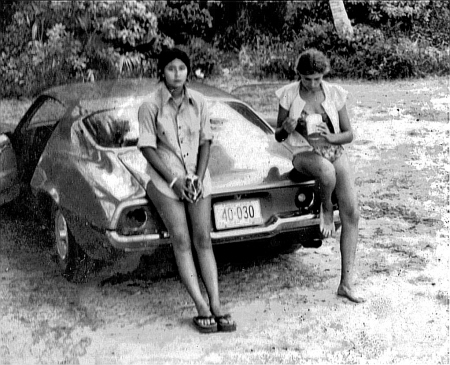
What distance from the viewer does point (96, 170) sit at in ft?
15.9

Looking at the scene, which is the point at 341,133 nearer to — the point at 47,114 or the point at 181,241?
the point at 181,241

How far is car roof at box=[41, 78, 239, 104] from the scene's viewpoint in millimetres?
5457

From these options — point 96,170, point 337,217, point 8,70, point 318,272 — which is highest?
point 96,170

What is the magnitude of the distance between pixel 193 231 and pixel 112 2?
838 centimetres

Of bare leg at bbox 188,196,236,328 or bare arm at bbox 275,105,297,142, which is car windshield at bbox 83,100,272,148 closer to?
bare arm at bbox 275,105,297,142

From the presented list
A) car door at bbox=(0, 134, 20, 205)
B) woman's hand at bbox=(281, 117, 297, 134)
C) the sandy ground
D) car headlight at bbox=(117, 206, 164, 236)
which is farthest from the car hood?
car door at bbox=(0, 134, 20, 205)

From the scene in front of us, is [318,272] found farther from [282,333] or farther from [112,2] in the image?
[112,2]

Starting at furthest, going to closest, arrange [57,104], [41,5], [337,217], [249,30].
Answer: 1. [249,30]
2. [41,5]
3. [57,104]
4. [337,217]

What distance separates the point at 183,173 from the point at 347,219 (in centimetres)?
113

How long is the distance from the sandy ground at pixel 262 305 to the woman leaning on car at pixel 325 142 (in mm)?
376

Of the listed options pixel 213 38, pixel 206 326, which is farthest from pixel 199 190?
pixel 213 38

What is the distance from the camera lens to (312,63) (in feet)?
15.2

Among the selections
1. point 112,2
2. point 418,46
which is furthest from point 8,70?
point 418,46

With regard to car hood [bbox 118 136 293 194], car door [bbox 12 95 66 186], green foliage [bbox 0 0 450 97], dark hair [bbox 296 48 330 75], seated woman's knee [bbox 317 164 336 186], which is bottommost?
green foliage [bbox 0 0 450 97]
